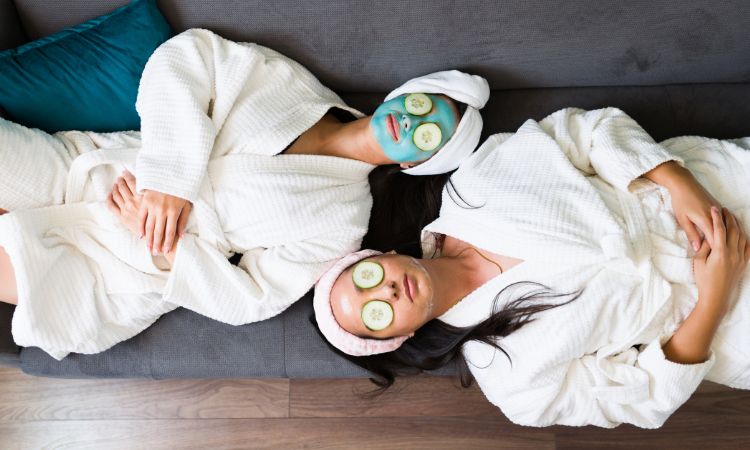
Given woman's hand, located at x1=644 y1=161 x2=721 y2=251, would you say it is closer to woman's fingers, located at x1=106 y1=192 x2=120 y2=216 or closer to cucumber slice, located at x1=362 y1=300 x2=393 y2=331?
cucumber slice, located at x1=362 y1=300 x2=393 y2=331

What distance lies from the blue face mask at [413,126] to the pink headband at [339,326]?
31 cm

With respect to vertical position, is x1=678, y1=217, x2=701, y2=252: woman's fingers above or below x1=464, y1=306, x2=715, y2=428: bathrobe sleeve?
above

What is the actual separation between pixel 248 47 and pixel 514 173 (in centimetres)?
87

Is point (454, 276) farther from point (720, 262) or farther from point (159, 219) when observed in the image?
point (159, 219)

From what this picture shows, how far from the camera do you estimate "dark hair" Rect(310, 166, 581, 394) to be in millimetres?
1590

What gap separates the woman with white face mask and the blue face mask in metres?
0.17

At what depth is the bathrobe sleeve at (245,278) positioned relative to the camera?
1.61m

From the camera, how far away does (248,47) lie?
1.70 meters

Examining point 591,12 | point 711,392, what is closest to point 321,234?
point 591,12

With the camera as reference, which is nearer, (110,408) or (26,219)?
(26,219)

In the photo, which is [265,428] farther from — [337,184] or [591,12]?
[591,12]

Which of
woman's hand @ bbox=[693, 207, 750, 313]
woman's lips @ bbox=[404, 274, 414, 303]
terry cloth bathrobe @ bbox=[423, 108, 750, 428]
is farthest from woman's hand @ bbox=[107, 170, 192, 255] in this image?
woman's hand @ bbox=[693, 207, 750, 313]

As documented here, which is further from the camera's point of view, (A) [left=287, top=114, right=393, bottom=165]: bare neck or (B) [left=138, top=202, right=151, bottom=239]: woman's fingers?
(A) [left=287, top=114, right=393, bottom=165]: bare neck

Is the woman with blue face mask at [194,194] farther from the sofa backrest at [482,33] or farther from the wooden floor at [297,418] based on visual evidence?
the wooden floor at [297,418]
